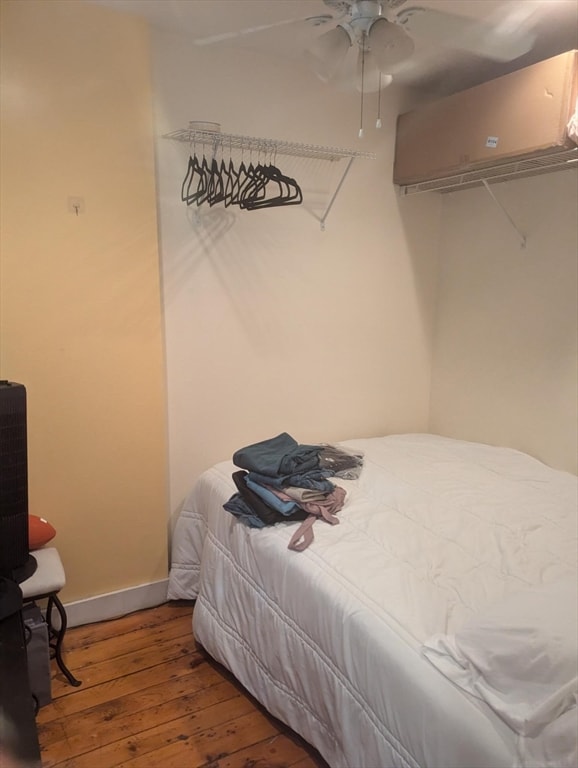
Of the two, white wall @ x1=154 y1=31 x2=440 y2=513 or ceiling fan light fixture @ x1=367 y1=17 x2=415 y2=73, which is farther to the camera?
white wall @ x1=154 y1=31 x2=440 y2=513

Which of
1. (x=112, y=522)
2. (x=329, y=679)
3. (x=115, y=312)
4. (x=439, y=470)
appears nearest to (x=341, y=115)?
(x=115, y=312)

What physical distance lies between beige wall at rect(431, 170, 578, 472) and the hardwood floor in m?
1.82

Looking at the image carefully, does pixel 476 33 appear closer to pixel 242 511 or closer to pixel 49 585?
pixel 242 511

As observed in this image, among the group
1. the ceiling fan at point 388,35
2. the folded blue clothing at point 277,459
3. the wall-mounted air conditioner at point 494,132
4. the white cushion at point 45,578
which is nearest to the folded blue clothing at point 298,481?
the folded blue clothing at point 277,459

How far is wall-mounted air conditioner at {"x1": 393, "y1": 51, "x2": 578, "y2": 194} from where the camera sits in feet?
7.03

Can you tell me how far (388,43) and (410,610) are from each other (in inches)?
64.8

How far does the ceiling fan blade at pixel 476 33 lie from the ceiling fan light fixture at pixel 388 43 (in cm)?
25

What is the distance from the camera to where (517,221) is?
281cm

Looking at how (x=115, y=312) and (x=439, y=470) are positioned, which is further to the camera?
(x=439, y=470)

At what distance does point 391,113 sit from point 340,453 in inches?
71.5

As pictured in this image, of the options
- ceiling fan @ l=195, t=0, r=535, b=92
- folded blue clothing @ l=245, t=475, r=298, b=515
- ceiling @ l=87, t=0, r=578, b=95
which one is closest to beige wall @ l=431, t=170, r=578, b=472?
ceiling @ l=87, t=0, r=578, b=95

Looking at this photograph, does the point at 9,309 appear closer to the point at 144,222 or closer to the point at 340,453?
the point at 144,222

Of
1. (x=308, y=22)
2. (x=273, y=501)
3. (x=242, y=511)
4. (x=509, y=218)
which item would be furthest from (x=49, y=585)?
(x=509, y=218)

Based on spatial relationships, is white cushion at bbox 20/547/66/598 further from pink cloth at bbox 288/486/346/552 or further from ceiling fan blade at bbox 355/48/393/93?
→ ceiling fan blade at bbox 355/48/393/93
